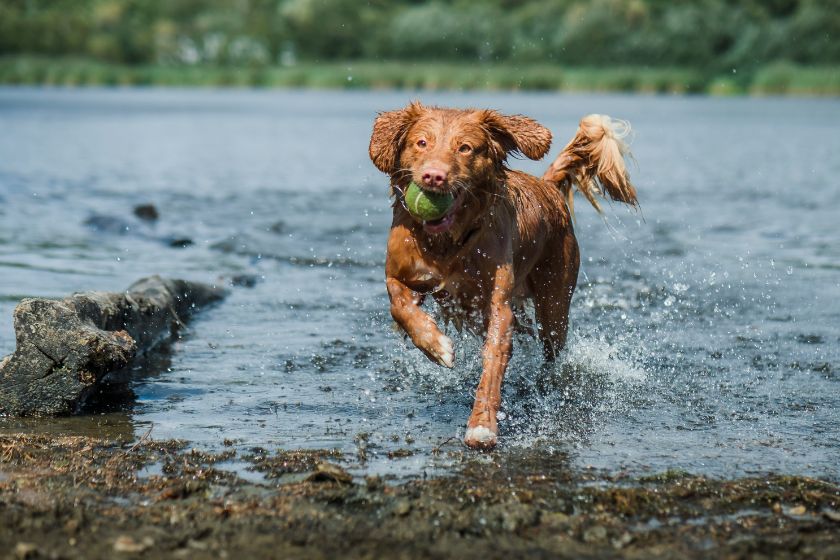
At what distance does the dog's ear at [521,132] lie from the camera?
6375 mm

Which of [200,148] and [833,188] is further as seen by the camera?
[200,148]

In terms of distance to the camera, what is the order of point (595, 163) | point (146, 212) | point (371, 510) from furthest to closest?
point (146, 212), point (595, 163), point (371, 510)

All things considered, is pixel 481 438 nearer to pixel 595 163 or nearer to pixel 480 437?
pixel 480 437

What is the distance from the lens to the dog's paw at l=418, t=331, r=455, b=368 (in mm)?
6117

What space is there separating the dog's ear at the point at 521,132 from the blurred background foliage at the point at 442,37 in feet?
183

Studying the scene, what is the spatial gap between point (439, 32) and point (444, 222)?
9086cm

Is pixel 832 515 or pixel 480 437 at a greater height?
pixel 832 515

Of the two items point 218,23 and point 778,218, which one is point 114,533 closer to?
point 778,218

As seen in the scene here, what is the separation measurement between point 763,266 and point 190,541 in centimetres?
961

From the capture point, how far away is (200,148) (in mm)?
30109

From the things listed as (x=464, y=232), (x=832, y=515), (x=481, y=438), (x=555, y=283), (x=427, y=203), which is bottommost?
(x=481, y=438)

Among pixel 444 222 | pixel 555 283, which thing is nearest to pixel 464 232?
pixel 444 222

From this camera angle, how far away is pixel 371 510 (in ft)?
15.9

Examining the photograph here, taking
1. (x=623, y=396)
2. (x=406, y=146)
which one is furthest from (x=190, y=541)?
(x=623, y=396)
